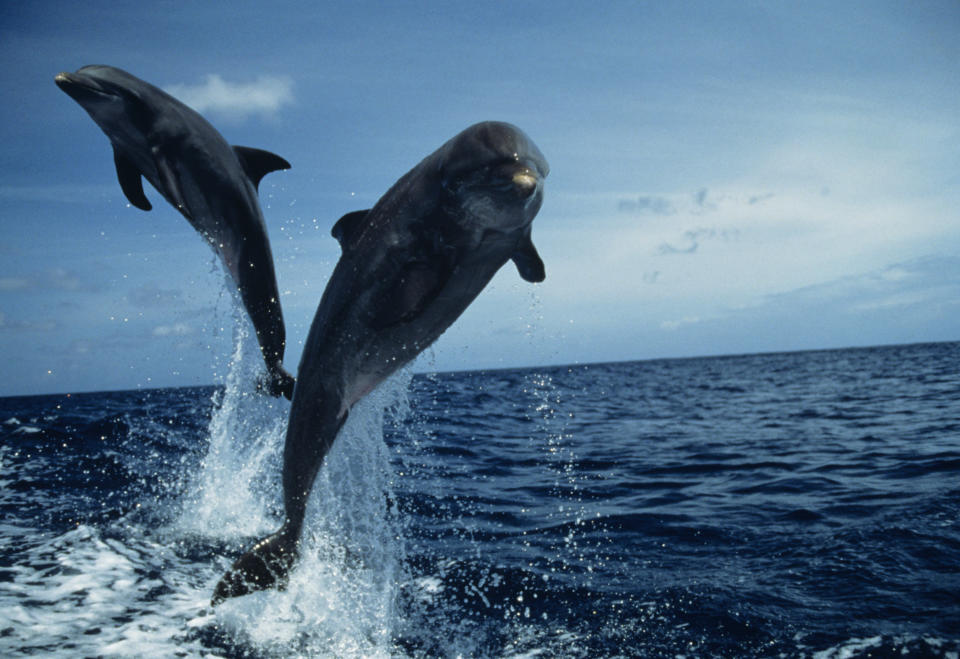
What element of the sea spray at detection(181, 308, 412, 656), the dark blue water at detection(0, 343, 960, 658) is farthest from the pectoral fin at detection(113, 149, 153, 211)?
the dark blue water at detection(0, 343, 960, 658)

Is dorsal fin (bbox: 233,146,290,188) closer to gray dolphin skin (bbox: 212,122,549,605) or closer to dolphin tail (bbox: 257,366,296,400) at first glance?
gray dolphin skin (bbox: 212,122,549,605)

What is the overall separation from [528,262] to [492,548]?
15.2 feet

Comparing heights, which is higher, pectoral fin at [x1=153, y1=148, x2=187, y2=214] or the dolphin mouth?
the dolphin mouth

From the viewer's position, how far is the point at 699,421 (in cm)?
1920

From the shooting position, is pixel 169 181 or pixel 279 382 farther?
pixel 169 181

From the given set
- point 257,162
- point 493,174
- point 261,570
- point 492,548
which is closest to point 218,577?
point 261,570

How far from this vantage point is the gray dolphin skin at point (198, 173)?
5152mm

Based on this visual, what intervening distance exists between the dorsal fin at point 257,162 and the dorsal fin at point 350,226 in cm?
147

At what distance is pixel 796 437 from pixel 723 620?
Answer: 421 inches

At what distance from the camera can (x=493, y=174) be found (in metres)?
3.69

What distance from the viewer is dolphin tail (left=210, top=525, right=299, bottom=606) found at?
14.9 ft

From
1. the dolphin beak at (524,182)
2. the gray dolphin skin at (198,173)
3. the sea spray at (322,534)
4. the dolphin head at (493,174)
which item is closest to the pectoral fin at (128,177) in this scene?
the gray dolphin skin at (198,173)

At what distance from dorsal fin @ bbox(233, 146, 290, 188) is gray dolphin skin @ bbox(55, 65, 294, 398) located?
0.38 feet

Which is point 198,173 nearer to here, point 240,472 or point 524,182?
point 524,182
